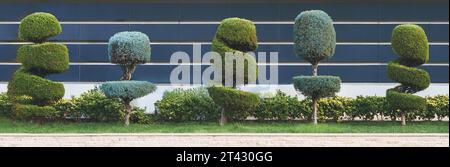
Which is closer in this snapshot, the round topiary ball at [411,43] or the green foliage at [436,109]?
the round topiary ball at [411,43]

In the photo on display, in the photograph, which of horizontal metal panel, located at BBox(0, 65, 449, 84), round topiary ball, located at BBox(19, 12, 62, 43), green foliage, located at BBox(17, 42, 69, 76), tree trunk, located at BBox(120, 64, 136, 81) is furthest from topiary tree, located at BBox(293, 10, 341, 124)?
round topiary ball, located at BBox(19, 12, 62, 43)

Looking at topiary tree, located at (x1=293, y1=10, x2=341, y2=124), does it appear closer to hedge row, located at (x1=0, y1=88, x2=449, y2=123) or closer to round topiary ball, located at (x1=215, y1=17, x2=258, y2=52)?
hedge row, located at (x1=0, y1=88, x2=449, y2=123)

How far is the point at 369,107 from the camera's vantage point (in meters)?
20.4

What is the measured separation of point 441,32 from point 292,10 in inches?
189

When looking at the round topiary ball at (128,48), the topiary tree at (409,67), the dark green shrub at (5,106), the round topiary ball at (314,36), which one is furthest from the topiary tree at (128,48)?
the topiary tree at (409,67)

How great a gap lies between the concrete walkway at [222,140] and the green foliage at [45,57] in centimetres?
248

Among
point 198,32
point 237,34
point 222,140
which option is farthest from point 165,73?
point 222,140

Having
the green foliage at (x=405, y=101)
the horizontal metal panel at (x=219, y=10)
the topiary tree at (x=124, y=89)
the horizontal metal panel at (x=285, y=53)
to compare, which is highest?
the horizontal metal panel at (x=219, y=10)

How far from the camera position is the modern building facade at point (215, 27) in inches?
926

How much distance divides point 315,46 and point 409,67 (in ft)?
8.73

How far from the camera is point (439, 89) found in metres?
23.5

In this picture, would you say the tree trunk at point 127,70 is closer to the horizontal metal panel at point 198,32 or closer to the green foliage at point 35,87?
the green foliage at point 35,87

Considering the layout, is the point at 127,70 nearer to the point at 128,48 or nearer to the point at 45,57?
the point at 128,48

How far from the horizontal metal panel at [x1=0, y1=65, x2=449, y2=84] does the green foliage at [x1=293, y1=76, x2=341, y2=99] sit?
13.7 ft
